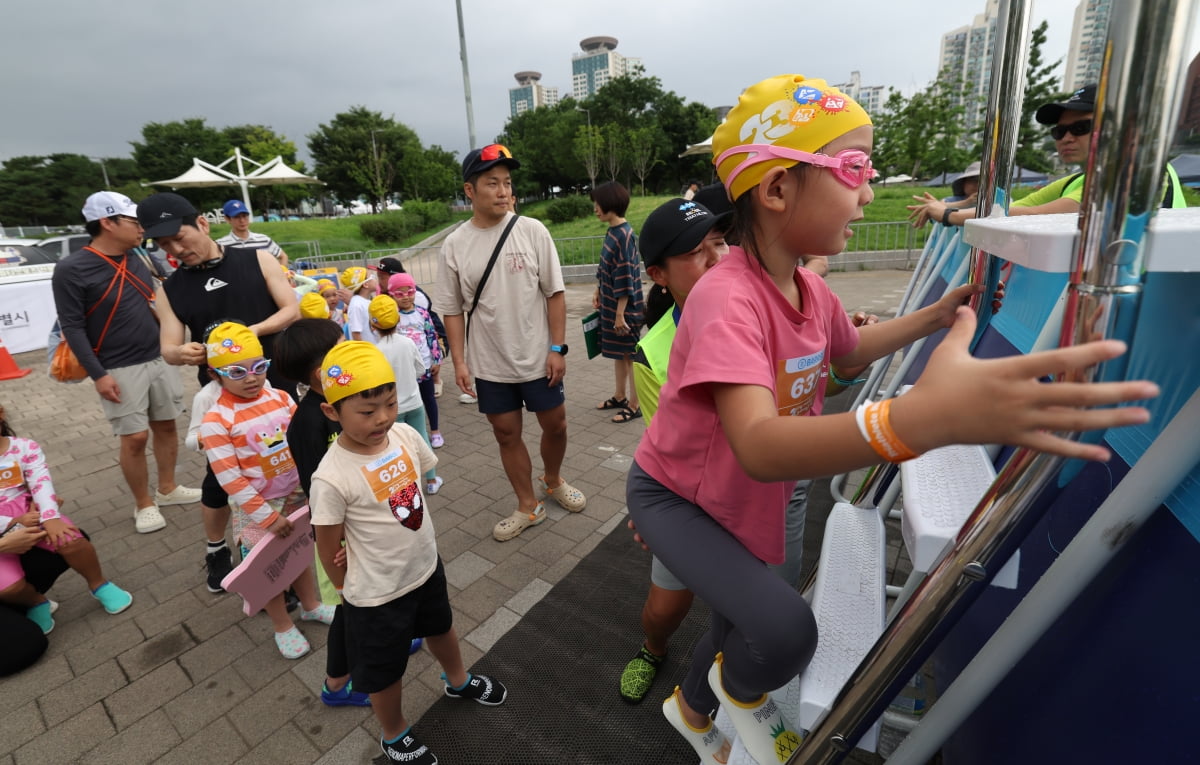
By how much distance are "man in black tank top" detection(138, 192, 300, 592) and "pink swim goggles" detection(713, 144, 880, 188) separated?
306 centimetres

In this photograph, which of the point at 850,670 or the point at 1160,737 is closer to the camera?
the point at 1160,737

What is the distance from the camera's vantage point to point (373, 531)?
81.2 inches

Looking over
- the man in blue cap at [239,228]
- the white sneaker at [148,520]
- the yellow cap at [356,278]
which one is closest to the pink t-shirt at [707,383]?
the white sneaker at [148,520]

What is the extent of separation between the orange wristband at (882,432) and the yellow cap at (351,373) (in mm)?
1565

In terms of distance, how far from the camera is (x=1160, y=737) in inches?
32.9

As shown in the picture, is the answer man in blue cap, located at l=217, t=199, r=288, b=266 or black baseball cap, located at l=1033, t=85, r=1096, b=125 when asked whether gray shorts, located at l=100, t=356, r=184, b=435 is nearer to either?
man in blue cap, located at l=217, t=199, r=288, b=266

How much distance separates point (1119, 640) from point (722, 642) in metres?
1.10

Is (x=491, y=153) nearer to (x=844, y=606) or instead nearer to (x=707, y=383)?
(x=707, y=383)

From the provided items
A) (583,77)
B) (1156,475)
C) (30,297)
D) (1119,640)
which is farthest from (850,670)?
(583,77)

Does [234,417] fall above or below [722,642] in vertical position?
above

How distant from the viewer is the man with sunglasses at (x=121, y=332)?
3.72 m

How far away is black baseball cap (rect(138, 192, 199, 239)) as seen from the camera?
3.09 metres

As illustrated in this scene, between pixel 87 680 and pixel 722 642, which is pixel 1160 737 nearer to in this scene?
pixel 722 642

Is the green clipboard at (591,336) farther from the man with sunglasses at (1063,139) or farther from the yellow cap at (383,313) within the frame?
the man with sunglasses at (1063,139)
